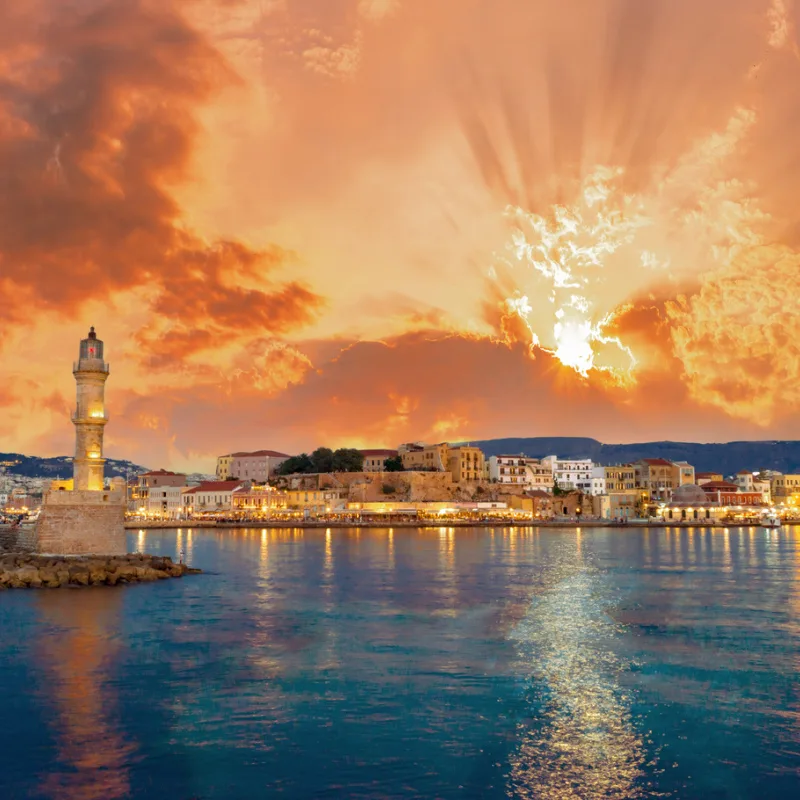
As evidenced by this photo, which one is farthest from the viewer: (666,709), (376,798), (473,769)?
(666,709)

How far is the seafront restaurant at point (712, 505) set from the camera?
3954 inches

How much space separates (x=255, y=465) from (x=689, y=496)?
58.4 metres

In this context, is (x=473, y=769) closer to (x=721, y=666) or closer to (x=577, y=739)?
(x=577, y=739)

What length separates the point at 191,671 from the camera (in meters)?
16.5

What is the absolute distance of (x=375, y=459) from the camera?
111 metres

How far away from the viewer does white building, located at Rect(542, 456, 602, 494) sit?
109375 millimetres

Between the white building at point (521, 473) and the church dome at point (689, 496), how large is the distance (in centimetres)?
1584

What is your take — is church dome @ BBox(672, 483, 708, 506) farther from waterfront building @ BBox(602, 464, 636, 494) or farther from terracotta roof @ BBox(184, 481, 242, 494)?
terracotta roof @ BBox(184, 481, 242, 494)

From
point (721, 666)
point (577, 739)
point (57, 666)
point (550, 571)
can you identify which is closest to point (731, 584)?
point (550, 571)

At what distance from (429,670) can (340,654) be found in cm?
265

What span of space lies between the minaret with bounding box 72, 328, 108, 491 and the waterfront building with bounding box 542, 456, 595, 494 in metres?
82.7

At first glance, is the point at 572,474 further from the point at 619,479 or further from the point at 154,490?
the point at 154,490

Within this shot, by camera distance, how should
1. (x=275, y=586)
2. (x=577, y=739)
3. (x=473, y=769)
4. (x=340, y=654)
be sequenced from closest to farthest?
(x=473, y=769) < (x=577, y=739) < (x=340, y=654) < (x=275, y=586)

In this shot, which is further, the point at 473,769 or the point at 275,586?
the point at 275,586
